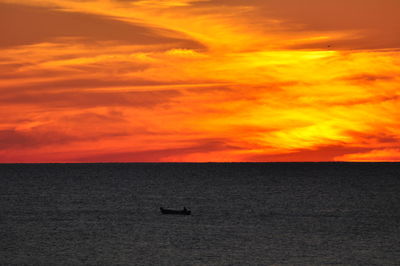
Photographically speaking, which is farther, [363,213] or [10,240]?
[363,213]

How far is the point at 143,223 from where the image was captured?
370ft

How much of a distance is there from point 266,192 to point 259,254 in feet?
385

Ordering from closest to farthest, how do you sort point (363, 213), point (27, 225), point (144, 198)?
point (27, 225), point (363, 213), point (144, 198)

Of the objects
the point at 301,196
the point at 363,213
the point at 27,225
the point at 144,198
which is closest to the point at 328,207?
the point at 363,213

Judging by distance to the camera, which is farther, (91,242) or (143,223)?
(143,223)

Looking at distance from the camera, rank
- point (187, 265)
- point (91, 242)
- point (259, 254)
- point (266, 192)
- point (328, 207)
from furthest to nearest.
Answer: point (266, 192)
point (328, 207)
point (91, 242)
point (259, 254)
point (187, 265)

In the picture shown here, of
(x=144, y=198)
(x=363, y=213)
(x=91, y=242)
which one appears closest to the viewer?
(x=91, y=242)

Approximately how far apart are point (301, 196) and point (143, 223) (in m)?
71.8

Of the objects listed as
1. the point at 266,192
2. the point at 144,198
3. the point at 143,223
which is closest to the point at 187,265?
the point at 143,223

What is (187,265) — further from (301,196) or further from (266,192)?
(266,192)

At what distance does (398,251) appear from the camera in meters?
80.3

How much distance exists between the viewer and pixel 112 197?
175 m

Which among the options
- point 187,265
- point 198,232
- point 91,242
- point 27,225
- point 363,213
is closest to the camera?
point 187,265

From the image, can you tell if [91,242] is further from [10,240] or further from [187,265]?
[187,265]
